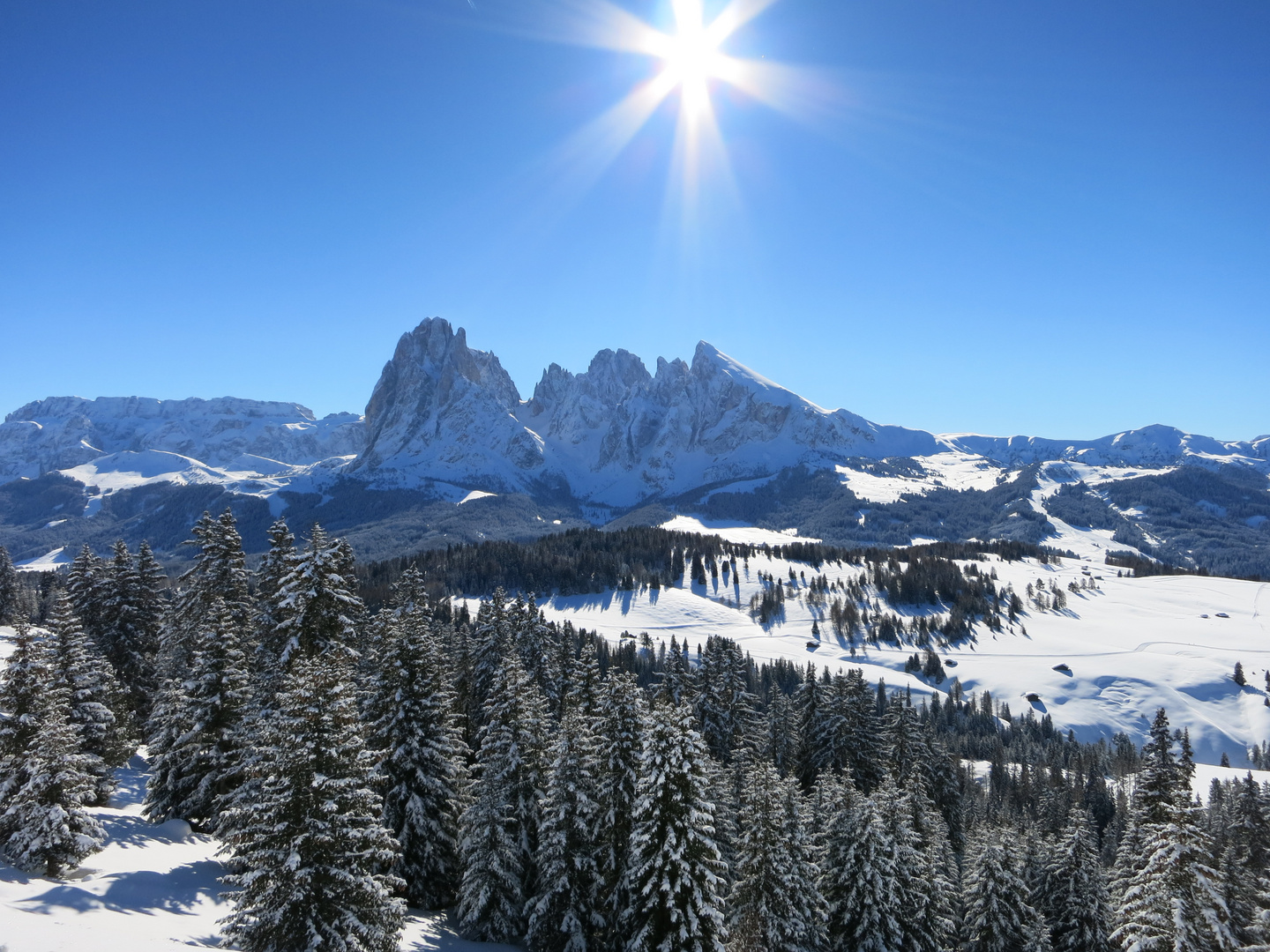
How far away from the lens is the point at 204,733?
99.1 feet

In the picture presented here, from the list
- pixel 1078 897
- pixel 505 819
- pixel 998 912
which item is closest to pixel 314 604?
pixel 505 819

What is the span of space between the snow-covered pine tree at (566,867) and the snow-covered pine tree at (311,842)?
979 cm

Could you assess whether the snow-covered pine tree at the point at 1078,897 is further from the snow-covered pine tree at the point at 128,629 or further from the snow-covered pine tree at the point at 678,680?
the snow-covered pine tree at the point at 128,629

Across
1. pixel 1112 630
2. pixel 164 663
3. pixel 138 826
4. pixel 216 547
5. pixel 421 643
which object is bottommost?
pixel 1112 630

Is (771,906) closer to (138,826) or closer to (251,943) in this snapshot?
(251,943)

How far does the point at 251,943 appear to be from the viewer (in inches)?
733

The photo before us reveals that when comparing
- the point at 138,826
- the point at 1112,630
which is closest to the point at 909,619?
the point at 1112,630

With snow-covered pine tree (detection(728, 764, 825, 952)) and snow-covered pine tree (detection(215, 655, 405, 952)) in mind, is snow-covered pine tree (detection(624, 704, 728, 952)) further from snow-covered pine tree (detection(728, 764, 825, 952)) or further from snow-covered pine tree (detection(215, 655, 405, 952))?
snow-covered pine tree (detection(215, 655, 405, 952))

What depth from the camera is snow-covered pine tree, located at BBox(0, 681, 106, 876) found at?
22359 millimetres

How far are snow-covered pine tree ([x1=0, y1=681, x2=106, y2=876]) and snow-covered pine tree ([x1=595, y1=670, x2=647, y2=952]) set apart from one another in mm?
19772

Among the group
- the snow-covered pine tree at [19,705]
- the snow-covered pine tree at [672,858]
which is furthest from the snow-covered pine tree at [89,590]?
the snow-covered pine tree at [672,858]

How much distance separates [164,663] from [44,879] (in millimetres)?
20463

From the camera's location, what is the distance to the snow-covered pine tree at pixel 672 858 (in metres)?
25.8

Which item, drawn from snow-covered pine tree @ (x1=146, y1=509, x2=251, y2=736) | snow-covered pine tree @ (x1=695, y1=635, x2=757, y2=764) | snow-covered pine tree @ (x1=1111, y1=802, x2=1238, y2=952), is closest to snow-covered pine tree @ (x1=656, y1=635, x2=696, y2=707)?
snow-covered pine tree @ (x1=695, y1=635, x2=757, y2=764)
